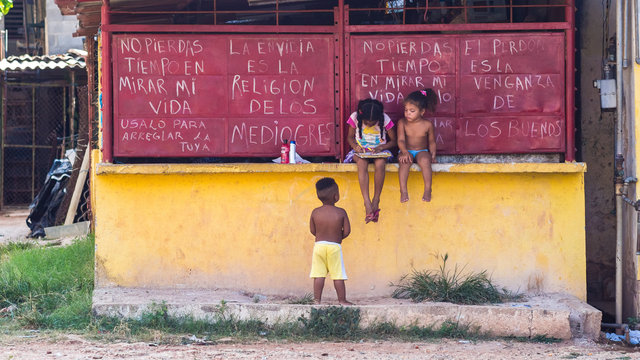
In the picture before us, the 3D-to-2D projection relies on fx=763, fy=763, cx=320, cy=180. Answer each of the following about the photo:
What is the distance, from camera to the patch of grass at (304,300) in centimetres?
657

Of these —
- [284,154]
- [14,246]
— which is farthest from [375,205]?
[14,246]

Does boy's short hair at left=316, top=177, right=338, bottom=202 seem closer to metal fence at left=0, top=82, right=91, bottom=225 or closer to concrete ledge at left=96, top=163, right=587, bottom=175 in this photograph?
concrete ledge at left=96, top=163, right=587, bottom=175

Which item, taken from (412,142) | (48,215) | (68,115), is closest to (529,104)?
(412,142)

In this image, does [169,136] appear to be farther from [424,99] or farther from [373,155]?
[424,99]

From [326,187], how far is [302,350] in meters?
1.42

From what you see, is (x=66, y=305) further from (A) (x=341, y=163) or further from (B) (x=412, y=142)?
(B) (x=412, y=142)

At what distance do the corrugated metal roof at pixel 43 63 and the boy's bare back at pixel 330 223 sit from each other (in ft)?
29.6

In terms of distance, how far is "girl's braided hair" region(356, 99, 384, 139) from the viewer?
6637 mm

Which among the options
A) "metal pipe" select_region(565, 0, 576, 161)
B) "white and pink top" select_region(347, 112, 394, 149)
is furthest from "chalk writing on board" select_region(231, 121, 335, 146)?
"metal pipe" select_region(565, 0, 576, 161)

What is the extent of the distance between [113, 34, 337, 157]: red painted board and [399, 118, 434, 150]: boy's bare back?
2.18ft

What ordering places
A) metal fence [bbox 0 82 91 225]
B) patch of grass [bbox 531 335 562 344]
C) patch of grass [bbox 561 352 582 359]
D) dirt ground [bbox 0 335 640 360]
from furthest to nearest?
1. metal fence [bbox 0 82 91 225]
2. patch of grass [bbox 531 335 562 344]
3. patch of grass [bbox 561 352 582 359]
4. dirt ground [bbox 0 335 640 360]

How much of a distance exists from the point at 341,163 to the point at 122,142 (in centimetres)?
197

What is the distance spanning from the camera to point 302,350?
5570mm

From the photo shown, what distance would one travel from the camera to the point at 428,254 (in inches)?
271
